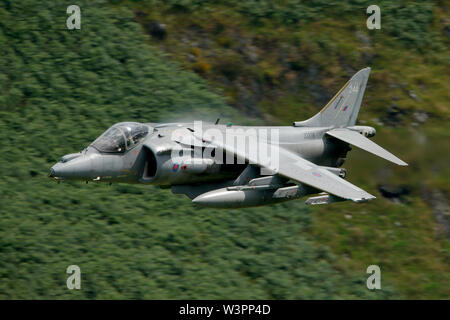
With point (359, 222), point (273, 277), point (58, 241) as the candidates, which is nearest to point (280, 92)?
point (359, 222)

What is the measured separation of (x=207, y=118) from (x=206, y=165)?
7.13 metres

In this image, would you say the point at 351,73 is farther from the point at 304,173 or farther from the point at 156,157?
the point at 156,157

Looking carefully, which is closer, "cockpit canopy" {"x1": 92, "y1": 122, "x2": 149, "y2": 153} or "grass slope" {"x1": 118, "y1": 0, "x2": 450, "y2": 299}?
"cockpit canopy" {"x1": 92, "y1": 122, "x2": 149, "y2": 153}

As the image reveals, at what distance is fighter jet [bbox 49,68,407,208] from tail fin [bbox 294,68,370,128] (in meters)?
2.37

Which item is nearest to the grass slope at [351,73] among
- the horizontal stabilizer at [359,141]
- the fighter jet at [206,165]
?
the horizontal stabilizer at [359,141]

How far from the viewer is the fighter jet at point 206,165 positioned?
16.7 meters

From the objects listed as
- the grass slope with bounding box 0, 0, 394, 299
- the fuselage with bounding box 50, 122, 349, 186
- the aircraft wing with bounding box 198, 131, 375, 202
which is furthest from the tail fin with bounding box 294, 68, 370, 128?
the grass slope with bounding box 0, 0, 394, 299

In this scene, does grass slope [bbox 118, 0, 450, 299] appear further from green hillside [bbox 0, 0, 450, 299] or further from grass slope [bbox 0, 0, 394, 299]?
grass slope [bbox 0, 0, 394, 299]

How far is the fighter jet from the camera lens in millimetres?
16656

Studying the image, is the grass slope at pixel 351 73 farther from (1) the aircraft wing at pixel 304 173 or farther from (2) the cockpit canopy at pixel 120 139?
(2) the cockpit canopy at pixel 120 139

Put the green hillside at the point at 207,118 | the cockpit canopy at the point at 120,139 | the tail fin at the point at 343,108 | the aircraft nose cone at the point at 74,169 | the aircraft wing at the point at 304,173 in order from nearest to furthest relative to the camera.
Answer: the aircraft wing at the point at 304,173 → the aircraft nose cone at the point at 74,169 → the cockpit canopy at the point at 120,139 → the green hillside at the point at 207,118 → the tail fin at the point at 343,108

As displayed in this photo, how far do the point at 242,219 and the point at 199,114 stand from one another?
4.83 metres

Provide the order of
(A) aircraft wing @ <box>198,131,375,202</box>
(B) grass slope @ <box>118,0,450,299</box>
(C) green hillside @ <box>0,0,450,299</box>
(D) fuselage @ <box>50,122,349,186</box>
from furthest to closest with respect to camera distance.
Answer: (B) grass slope @ <box>118,0,450,299</box>, (C) green hillside @ <box>0,0,450,299</box>, (D) fuselage @ <box>50,122,349,186</box>, (A) aircraft wing @ <box>198,131,375,202</box>

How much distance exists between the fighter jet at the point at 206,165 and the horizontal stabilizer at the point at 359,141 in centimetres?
145
